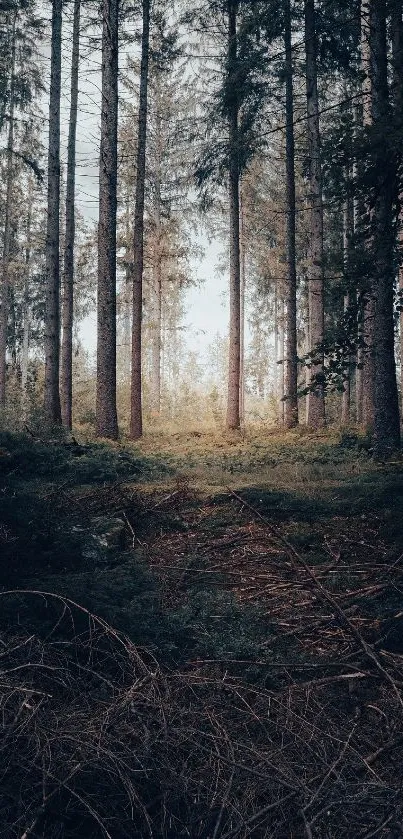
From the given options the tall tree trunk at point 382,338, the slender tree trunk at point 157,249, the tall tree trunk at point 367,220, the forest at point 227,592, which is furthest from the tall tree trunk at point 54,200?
the tall tree trunk at point 382,338

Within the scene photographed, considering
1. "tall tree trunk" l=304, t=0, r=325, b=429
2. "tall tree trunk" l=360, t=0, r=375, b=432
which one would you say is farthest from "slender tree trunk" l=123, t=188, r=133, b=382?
"tall tree trunk" l=360, t=0, r=375, b=432

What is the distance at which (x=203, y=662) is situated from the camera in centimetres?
286

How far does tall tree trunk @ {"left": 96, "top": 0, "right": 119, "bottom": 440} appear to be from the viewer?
41.9ft

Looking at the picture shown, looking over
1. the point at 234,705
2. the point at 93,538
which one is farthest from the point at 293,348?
the point at 234,705

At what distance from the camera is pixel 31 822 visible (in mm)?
1688

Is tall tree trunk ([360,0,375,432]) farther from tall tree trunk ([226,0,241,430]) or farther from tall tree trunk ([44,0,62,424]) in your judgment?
tall tree trunk ([44,0,62,424])

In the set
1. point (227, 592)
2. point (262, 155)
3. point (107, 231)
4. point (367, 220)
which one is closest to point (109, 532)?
point (227, 592)

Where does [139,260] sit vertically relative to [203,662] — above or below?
above

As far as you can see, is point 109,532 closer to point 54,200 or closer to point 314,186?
point 314,186

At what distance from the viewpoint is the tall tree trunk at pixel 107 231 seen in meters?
12.8

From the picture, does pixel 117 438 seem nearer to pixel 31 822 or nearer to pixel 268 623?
pixel 268 623

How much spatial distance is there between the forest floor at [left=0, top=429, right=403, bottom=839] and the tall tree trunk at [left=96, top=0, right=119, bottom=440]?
676 cm

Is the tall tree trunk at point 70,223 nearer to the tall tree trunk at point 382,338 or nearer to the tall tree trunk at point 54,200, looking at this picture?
the tall tree trunk at point 54,200

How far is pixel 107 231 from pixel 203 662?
11.8m
